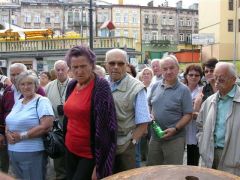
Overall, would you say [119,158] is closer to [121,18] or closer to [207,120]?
[207,120]

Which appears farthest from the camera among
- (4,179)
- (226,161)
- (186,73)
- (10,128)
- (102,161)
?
(186,73)

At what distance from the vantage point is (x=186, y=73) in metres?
5.55

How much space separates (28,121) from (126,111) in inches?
42.2

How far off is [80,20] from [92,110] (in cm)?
6806

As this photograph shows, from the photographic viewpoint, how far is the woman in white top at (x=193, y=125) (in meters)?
5.21

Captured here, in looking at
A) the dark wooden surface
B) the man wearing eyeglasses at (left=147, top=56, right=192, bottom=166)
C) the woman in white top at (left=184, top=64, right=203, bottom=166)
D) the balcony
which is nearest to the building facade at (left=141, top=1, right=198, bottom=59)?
the balcony

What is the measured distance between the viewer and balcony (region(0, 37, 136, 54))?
81.0ft

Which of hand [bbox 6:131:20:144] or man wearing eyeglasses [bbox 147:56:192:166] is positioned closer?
hand [bbox 6:131:20:144]

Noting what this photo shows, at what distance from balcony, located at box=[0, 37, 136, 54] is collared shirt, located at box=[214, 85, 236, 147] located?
20753 millimetres

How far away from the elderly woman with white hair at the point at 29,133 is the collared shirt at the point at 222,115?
1.73 m

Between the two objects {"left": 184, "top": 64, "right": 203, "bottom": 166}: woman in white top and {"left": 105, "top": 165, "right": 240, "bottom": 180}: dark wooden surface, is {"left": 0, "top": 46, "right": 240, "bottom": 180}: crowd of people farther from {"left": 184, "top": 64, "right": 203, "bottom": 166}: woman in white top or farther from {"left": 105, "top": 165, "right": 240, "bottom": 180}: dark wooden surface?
{"left": 105, "top": 165, "right": 240, "bottom": 180}: dark wooden surface

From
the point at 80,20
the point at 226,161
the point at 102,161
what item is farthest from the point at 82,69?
the point at 80,20

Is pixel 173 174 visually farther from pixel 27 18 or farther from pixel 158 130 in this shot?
pixel 27 18

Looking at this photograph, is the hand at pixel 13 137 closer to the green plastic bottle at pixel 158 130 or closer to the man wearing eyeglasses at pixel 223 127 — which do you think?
the green plastic bottle at pixel 158 130
